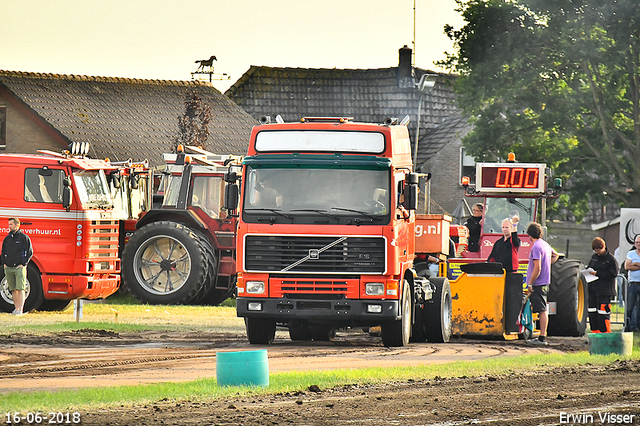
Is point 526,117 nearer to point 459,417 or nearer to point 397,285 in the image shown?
point 397,285

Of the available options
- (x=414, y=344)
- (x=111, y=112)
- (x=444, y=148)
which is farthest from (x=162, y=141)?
(x=414, y=344)

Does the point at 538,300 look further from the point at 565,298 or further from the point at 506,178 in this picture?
the point at 506,178

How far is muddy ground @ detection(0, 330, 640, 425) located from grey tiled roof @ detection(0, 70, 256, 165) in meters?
22.1

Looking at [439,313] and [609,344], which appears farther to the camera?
[439,313]

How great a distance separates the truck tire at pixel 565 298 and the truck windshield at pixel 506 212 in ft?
6.92

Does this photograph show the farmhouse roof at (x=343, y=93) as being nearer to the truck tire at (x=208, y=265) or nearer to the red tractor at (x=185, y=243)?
the red tractor at (x=185, y=243)

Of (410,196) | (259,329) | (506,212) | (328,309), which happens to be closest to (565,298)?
(506,212)

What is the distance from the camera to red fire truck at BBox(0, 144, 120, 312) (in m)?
22.6

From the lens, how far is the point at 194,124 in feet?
139

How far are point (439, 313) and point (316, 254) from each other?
123 inches

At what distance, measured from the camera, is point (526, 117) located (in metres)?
38.5

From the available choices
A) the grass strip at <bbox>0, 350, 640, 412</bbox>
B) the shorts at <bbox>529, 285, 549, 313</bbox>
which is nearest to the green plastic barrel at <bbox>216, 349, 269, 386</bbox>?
the grass strip at <bbox>0, 350, 640, 412</bbox>

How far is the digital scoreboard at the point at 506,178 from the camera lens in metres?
23.5

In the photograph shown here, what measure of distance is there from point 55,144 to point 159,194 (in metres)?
14.3
